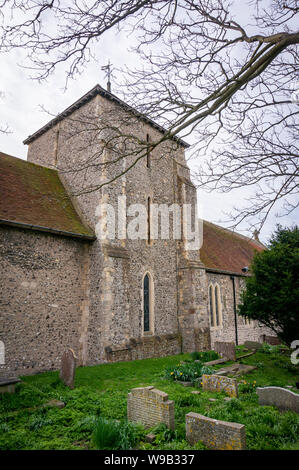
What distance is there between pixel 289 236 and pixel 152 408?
9600 millimetres

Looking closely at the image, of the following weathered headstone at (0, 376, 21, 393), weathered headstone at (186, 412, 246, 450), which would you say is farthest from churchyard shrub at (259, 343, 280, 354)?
weathered headstone at (0, 376, 21, 393)

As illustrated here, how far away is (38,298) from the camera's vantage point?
9797mm

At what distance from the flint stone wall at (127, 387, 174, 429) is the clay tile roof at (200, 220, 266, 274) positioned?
40.3 ft

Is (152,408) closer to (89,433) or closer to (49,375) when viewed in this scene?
(89,433)

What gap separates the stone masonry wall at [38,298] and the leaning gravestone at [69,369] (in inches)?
96.9

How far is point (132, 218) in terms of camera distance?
43.4ft

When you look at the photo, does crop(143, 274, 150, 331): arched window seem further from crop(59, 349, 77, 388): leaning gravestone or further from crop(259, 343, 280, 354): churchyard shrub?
crop(259, 343, 280, 354): churchyard shrub

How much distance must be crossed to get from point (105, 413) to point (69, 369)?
222 cm

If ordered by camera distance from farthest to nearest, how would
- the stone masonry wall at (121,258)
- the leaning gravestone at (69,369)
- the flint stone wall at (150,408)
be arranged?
the stone masonry wall at (121,258), the leaning gravestone at (69,369), the flint stone wall at (150,408)

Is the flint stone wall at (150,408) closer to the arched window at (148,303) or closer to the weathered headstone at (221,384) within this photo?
the weathered headstone at (221,384)

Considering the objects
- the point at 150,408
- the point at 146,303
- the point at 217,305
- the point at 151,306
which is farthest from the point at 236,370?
the point at 217,305

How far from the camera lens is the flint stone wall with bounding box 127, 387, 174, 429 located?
452 cm

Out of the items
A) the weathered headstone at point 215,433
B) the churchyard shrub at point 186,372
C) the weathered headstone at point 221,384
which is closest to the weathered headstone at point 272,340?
the churchyard shrub at point 186,372

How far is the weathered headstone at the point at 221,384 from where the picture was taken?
665cm
